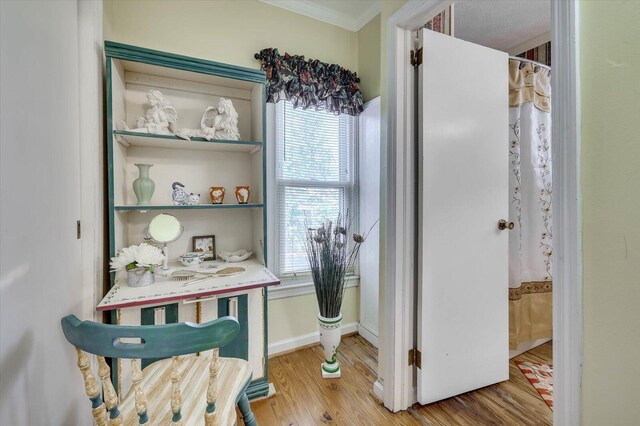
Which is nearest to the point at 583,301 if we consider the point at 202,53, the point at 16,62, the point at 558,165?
the point at 558,165

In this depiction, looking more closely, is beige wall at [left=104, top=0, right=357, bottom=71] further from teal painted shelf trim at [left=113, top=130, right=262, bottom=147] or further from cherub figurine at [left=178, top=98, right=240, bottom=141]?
teal painted shelf trim at [left=113, top=130, right=262, bottom=147]

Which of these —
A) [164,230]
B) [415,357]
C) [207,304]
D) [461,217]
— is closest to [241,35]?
[164,230]

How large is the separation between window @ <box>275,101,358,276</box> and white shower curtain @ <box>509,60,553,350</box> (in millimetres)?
1219

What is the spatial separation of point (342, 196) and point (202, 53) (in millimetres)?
1474

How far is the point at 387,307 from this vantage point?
1.61 metres

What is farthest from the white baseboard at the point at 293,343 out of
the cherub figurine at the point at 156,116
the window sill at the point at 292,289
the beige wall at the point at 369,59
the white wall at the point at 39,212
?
the beige wall at the point at 369,59

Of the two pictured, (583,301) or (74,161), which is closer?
(583,301)

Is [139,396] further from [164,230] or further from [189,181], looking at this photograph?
[189,181]

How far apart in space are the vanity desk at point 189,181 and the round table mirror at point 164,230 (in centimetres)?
3

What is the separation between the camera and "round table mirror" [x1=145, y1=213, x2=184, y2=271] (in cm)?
165

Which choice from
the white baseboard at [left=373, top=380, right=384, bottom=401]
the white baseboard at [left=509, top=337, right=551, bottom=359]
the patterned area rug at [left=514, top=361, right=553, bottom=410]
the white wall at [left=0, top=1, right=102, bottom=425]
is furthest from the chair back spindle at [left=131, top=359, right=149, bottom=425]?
the white baseboard at [left=509, top=337, right=551, bottom=359]

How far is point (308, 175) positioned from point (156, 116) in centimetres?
112

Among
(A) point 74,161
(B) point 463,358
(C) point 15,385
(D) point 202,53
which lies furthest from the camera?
(D) point 202,53

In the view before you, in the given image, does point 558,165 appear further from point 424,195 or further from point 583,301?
point 424,195
